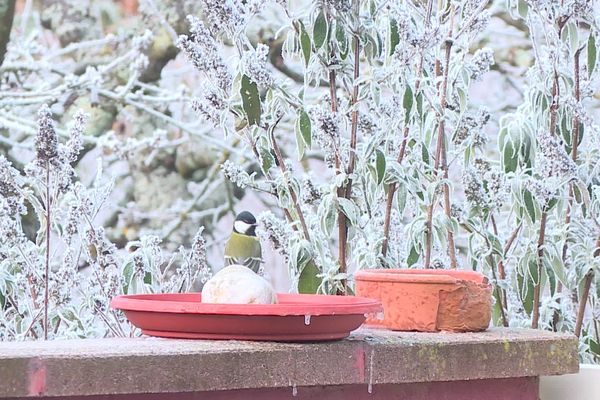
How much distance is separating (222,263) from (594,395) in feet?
8.26

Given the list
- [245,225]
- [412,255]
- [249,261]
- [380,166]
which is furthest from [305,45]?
[245,225]

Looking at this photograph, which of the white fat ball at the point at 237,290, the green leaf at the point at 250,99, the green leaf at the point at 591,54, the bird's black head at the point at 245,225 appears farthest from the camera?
the bird's black head at the point at 245,225

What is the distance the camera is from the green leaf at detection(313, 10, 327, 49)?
1.94 meters

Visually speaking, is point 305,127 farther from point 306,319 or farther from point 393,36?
point 306,319

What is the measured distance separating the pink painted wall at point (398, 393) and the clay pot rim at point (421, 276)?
0.59 ft

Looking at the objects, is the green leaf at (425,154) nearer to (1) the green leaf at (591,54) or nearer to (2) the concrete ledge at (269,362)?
(1) the green leaf at (591,54)

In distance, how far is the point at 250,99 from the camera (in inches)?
74.7

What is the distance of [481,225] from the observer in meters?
2.13

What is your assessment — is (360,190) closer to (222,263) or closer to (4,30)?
(222,263)

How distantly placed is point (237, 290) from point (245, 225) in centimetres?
169

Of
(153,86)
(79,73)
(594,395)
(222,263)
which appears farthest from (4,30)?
(594,395)

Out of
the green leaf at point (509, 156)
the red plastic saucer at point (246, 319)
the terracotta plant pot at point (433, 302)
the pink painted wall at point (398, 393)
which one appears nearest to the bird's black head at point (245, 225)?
the green leaf at point (509, 156)

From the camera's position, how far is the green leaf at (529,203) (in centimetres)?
200

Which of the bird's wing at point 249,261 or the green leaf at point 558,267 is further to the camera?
the bird's wing at point 249,261
